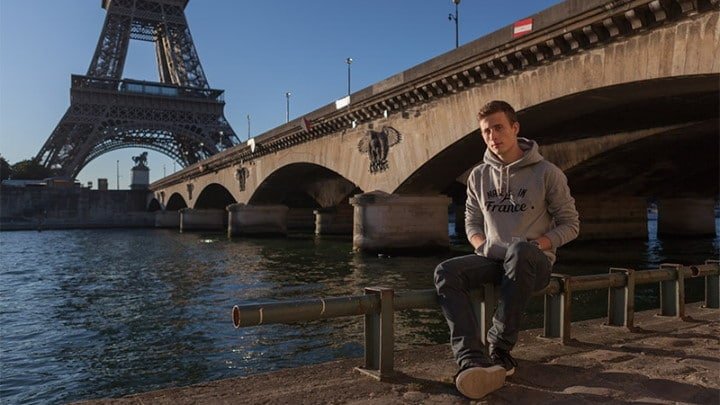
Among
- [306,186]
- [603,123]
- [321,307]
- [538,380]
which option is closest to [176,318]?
[321,307]

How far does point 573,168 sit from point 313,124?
13.3 meters

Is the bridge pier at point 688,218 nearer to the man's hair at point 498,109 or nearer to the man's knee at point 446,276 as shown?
the man's hair at point 498,109

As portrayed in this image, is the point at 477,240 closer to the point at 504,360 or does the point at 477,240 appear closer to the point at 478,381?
the point at 504,360

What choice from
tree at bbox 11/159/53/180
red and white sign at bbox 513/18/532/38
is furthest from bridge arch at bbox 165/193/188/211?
red and white sign at bbox 513/18/532/38

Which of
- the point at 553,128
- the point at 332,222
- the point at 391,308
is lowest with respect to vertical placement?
the point at 332,222

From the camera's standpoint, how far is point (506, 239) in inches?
172

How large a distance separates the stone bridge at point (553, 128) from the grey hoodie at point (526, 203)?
9054 millimetres

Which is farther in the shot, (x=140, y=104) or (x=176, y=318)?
(x=140, y=104)

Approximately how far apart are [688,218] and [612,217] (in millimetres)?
10426

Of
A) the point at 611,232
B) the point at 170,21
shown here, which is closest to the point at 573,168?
the point at 611,232

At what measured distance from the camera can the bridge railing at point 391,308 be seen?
4.17 m

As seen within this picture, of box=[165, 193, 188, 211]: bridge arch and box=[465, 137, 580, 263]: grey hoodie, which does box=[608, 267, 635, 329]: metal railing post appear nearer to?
box=[465, 137, 580, 263]: grey hoodie

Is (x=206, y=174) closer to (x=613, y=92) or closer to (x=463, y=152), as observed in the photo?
(x=463, y=152)

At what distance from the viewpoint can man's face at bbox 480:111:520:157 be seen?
171 inches
